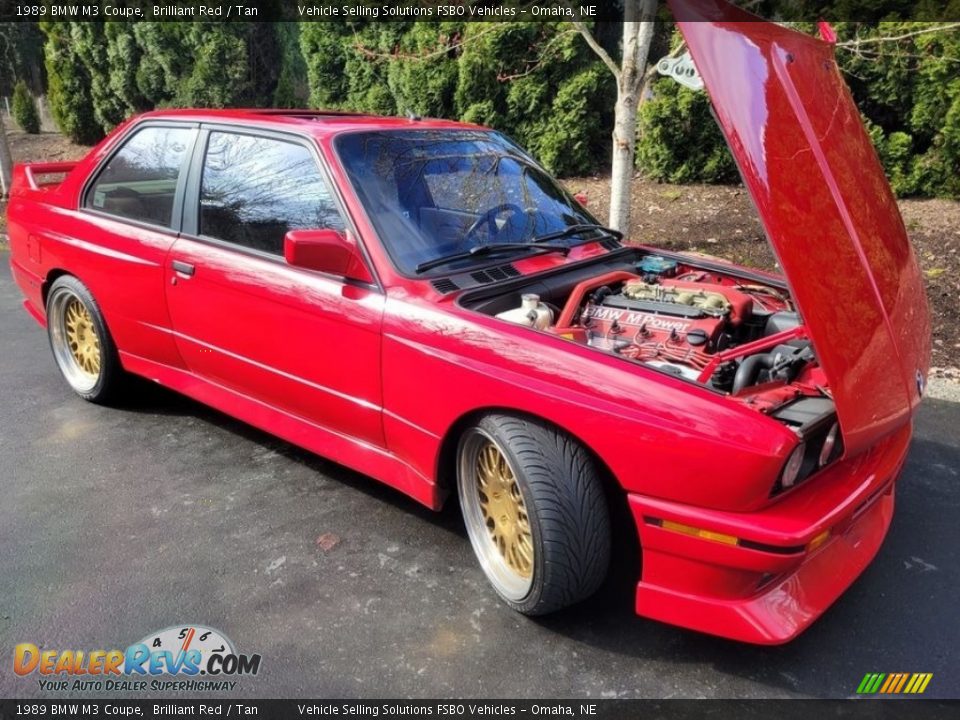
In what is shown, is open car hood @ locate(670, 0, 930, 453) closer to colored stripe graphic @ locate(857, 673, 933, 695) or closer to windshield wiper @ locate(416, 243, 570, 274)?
colored stripe graphic @ locate(857, 673, 933, 695)

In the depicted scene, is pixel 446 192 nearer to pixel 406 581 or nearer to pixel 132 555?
pixel 406 581

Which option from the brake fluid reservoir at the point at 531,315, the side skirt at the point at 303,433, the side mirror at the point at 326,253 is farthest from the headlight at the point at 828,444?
the side mirror at the point at 326,253

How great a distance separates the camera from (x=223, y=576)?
115 inches

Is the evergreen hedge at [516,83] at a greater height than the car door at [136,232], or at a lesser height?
greater

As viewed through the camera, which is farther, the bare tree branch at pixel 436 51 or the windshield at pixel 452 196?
the bare tree branch at pixel 436 51

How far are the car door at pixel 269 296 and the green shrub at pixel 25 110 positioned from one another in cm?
1738

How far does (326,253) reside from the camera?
9.47ft

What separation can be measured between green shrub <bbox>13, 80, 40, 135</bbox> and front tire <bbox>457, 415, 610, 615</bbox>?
19315 mm

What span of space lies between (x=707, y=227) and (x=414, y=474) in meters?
6.05

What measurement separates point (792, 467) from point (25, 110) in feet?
66.5

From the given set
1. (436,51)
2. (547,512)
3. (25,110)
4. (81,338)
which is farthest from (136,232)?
(25,110)

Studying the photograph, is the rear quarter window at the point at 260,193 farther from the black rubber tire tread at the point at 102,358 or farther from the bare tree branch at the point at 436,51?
the bare tree branch at the point at 436,51

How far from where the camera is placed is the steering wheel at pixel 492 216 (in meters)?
3.28
